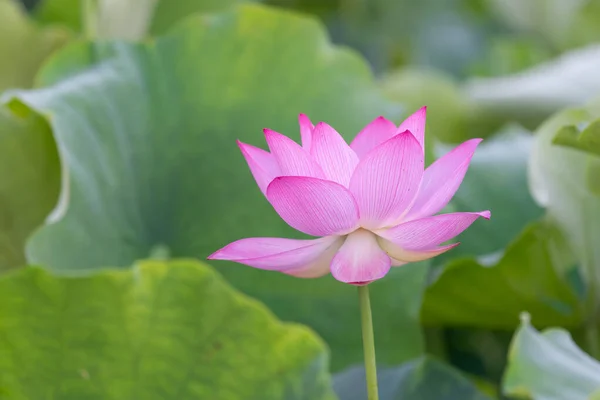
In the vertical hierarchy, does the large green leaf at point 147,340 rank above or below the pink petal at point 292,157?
below

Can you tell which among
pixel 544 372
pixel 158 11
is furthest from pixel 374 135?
pixel 158 11

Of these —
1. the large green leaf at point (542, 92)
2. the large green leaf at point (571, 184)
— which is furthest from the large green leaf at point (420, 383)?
the large green leaf at point (542, 92)

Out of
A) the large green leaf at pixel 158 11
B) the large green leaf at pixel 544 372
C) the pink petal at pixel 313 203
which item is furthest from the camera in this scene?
the large green leaf at pixel 158 11

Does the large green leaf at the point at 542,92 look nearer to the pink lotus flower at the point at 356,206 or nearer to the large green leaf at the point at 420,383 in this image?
the large green leaf at the point at 420,383

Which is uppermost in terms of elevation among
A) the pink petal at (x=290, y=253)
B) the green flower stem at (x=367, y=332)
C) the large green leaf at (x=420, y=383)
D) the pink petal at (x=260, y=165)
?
the pink petal at (x=260, y=165)

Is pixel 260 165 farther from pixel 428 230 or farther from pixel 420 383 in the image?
pixel 420 383

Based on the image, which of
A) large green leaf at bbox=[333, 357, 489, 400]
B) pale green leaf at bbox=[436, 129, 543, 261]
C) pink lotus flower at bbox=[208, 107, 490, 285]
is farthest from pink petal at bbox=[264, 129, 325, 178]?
pale green leaf at bbox=[436, 129, 543, 261]

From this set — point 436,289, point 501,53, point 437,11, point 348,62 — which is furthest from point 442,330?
point 437,11
